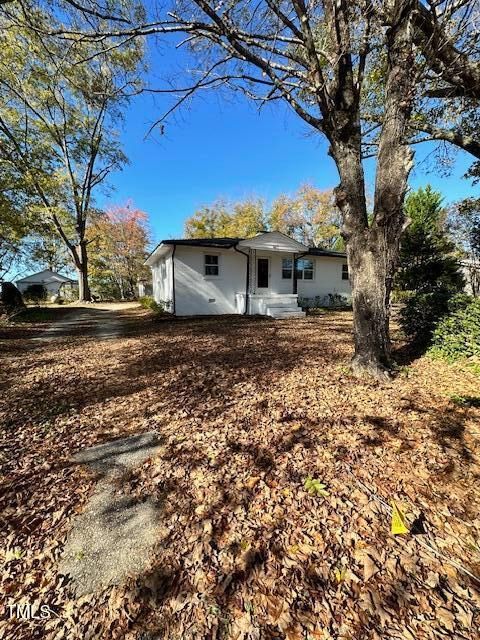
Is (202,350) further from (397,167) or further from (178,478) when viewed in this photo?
(397,167)

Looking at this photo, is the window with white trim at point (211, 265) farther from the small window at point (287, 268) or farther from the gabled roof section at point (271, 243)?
the small window at point (287, 268)

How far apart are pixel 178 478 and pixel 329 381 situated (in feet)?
8.89

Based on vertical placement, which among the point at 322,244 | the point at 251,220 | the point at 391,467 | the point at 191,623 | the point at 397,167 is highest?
the point at 251,220

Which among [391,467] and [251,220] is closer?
[391,467]

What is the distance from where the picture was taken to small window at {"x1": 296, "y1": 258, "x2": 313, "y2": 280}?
50.0 feet

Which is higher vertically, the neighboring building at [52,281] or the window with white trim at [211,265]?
the neighboring building at [52,281]

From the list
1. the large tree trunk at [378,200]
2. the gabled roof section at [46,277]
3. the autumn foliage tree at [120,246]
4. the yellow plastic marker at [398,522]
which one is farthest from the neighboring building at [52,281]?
the yellow plastic marker at [398,522]

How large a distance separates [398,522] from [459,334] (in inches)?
174

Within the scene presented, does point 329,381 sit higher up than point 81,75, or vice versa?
point 81,75

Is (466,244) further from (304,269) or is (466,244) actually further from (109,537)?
(109,537)

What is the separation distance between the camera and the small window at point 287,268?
14.2 meters

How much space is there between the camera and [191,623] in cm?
146

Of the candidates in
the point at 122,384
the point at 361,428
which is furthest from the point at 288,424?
the point at 122,384

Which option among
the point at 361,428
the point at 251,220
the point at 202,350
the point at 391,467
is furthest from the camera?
the point at 251,220
